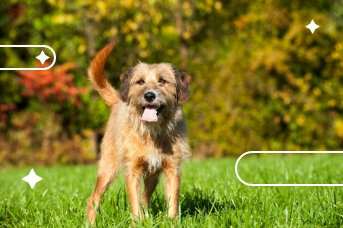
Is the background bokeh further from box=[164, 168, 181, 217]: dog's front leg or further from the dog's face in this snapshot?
box=[164, 168, 181, 217]: dog's front leg

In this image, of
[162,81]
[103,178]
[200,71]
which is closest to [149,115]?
[162,81]

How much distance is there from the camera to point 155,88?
4.58 m

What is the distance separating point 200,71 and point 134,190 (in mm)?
11494

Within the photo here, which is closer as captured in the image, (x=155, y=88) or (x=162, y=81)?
(x=155, y=88)

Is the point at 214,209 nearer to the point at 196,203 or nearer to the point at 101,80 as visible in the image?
the point at 196,203

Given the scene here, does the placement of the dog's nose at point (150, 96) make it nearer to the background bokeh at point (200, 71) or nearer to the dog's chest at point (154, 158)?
the dog's chest at point (154, 158)

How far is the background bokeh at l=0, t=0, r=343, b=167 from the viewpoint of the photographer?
1518 centimetres

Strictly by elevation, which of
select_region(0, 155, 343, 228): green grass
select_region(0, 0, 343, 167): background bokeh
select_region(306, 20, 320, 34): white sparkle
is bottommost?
select_region(0, 155, 343, 228): green grass

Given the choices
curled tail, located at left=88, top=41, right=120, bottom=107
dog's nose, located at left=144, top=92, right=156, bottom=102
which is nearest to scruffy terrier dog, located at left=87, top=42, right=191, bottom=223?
dog's nose, located at left=144, top=92, right=156, bottom=102

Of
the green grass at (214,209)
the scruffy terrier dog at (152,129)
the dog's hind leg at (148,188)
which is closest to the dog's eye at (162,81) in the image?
the scruffy terrier dog at (152,129)

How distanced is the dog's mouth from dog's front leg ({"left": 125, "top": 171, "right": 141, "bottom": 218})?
0.50 metres

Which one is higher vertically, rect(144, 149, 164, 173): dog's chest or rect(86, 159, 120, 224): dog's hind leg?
rect(144, 149, 164, 173): dog's chest

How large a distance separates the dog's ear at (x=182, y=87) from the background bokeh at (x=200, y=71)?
33.1ft

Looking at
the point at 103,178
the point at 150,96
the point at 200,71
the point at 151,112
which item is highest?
the point at 200,71
